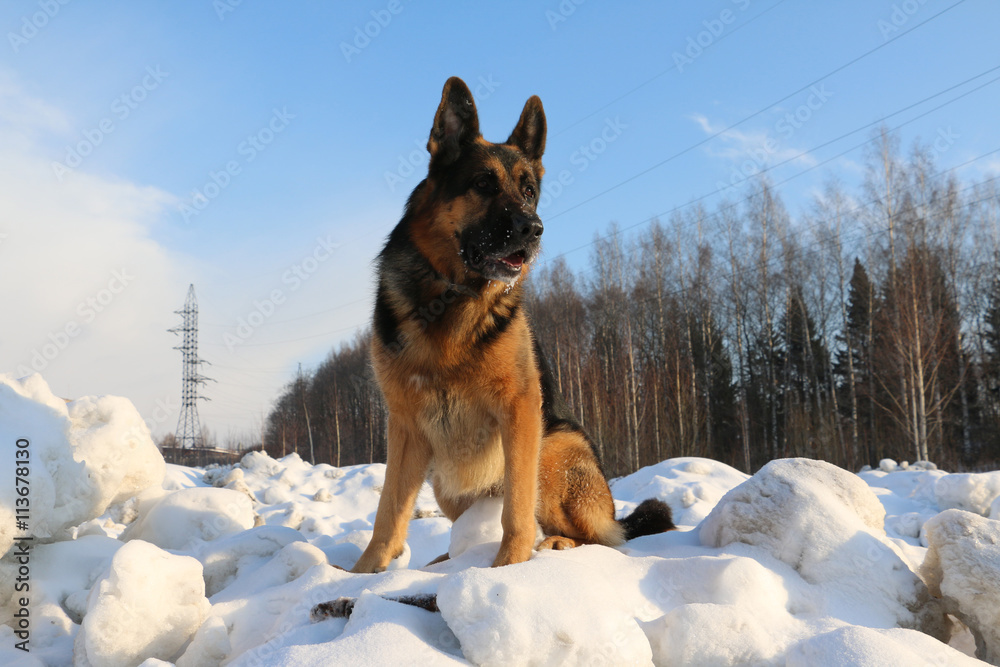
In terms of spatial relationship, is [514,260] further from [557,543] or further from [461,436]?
[557,543]

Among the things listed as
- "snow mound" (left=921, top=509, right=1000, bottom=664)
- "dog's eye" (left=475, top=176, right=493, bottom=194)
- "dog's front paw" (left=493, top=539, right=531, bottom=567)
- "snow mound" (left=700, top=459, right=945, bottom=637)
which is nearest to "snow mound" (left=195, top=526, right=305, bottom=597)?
A: "dog's front paw" (left=493, top=539, right=531, bottom=567)

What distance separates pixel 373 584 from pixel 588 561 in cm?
99

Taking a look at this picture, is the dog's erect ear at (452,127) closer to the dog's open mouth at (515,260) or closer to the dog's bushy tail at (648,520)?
the dog's open mouth at (515,260)

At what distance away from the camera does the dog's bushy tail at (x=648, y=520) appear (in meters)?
3.92

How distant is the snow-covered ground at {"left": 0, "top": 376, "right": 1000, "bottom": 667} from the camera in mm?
2023

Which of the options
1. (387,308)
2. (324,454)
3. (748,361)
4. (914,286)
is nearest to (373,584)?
(387,308)

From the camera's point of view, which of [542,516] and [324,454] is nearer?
[542,516]

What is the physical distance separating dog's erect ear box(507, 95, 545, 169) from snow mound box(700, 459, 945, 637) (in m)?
2.32

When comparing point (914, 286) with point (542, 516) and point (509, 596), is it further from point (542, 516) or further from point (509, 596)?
point (509, 596)

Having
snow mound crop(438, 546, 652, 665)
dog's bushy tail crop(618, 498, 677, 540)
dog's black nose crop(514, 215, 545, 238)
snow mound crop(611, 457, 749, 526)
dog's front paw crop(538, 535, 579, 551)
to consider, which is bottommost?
snow mound crop(611, 457, 749, 526)

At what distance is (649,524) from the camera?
157 inches

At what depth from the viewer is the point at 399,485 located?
3.33 m

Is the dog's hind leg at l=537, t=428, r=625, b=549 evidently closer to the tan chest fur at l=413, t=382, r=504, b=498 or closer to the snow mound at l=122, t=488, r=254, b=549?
the tan chest fur at l=413, t=382, r=504, b=498

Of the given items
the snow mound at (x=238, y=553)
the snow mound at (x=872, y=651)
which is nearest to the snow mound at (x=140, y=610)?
the snow mound at (x=238, y=553)
